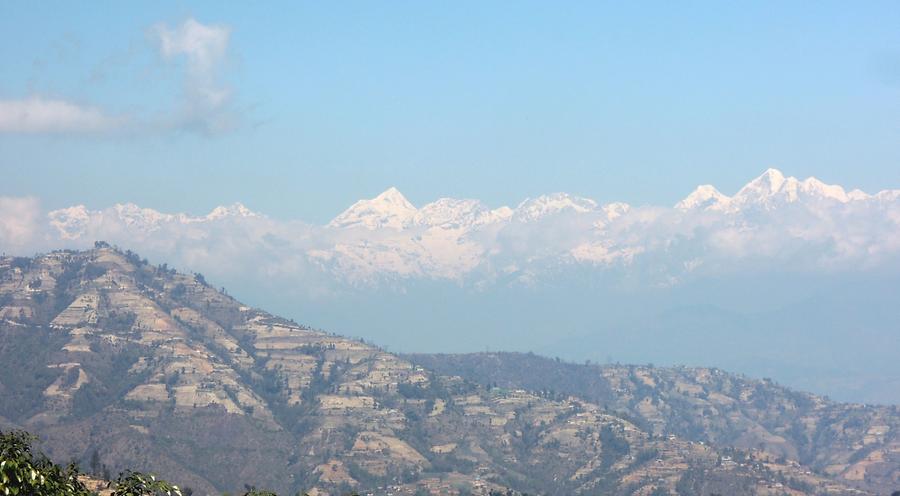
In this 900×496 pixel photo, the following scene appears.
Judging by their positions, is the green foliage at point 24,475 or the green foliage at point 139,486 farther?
the green foliage at point 139,486

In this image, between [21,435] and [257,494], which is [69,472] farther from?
[257,494]

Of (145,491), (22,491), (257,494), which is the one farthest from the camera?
(257,494)

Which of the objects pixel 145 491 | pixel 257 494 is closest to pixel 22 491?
pixel 145 491

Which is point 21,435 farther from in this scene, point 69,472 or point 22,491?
point 22,491

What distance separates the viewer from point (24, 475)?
63.9 metres

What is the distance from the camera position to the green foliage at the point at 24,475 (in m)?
62.8

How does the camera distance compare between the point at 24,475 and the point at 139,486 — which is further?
the point at 139,486

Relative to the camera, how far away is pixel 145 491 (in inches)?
2803

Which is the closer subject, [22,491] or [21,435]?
[22,491]

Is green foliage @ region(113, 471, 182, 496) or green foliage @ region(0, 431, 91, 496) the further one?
green foliage @ region(113, 471, 182, 496)

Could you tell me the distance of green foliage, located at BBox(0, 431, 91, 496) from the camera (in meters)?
62.8

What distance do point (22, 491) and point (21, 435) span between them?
36.9ft

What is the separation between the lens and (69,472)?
72.7m

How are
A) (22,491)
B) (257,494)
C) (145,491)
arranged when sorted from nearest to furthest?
(22,491)
(145,491)
(257,494)
